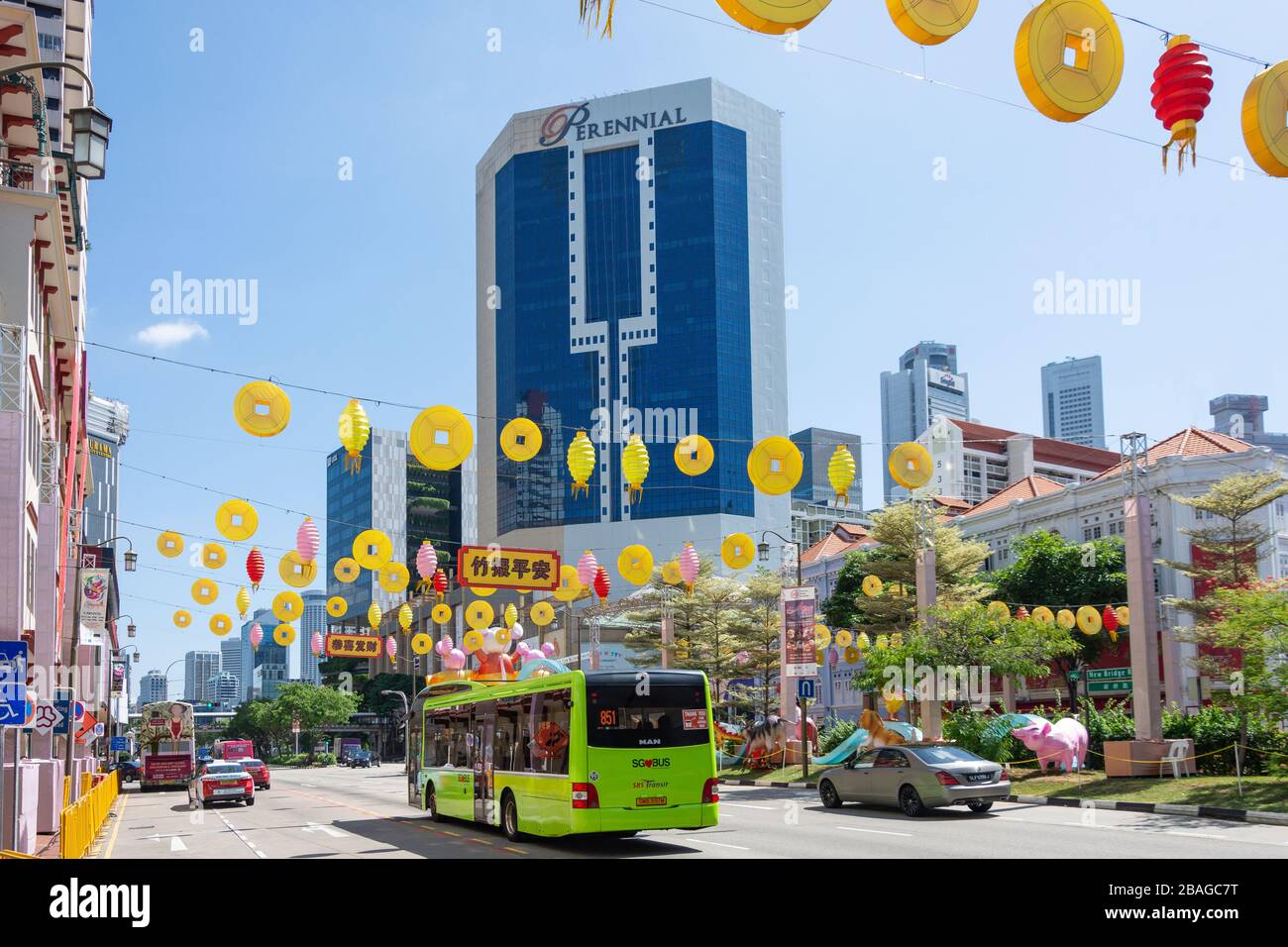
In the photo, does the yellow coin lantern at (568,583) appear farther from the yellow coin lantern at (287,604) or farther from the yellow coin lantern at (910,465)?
the yellow coin lantern at (910,465)

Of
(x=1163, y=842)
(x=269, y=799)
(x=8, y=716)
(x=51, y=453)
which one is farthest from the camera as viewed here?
(x=269, y=799)

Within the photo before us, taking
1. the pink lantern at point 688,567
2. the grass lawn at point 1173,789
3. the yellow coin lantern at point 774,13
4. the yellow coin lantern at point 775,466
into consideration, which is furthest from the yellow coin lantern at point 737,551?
the yellow coin lantern at point 774,13

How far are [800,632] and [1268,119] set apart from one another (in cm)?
2728

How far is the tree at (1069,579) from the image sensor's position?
6362cm

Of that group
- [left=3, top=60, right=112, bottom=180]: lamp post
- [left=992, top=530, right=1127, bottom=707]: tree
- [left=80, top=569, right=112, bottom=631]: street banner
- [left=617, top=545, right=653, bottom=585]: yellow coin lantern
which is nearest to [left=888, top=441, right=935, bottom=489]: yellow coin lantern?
[left=617, top=545, right=653, bottom=585]: yellow coin lantern

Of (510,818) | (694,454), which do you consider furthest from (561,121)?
(510,818)

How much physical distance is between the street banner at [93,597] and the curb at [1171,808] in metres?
36.0

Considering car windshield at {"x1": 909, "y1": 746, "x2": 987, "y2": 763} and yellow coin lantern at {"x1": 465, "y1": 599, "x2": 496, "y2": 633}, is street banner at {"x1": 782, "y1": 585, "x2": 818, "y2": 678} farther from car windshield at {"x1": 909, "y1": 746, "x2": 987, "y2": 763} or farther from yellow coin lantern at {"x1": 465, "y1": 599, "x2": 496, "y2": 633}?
yellow coin lantern at {"x1": 465, "y1": 599, "x2": 496, "y2": 633}

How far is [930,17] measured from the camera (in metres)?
10.9
